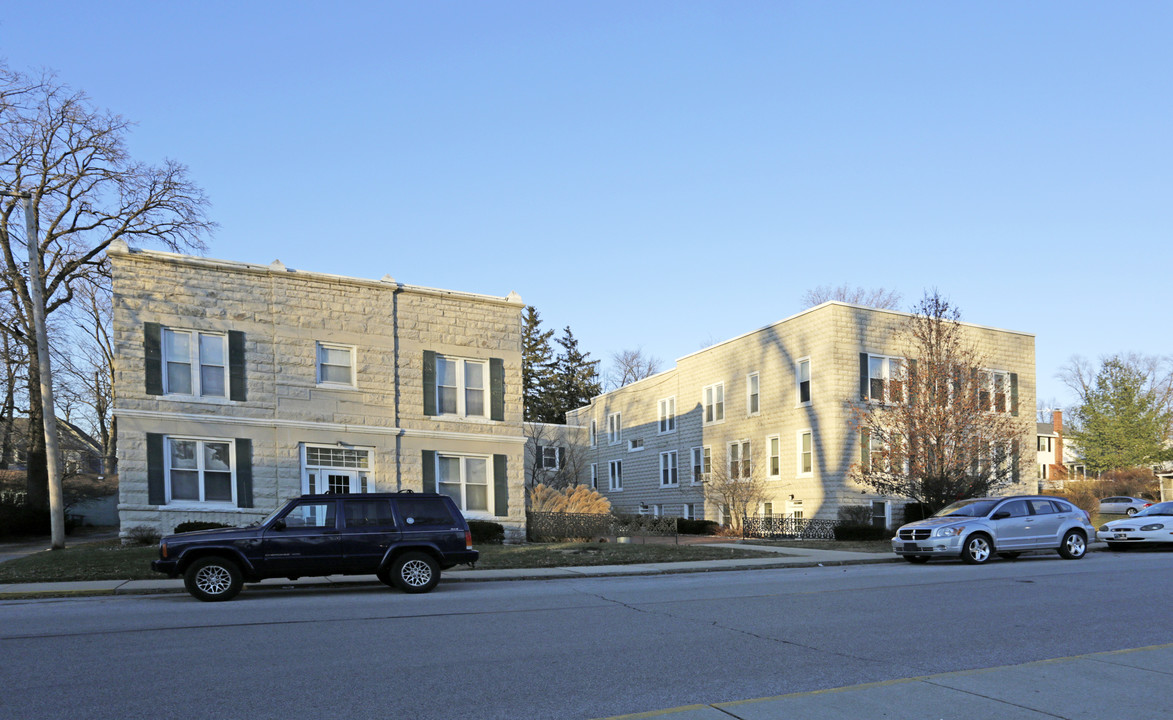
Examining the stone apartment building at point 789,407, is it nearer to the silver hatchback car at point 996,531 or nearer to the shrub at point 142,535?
the silver hatchback car at point 996,531

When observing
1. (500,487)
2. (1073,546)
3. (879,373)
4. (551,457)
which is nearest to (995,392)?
(879,373)

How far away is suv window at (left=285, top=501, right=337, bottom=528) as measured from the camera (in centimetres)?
1444

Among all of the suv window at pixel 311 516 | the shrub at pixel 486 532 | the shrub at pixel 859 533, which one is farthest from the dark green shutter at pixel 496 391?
the suv window at pixel 311 516

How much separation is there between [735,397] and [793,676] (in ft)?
104

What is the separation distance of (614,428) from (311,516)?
120 feet

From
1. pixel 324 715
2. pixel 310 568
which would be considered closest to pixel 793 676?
pixel 324 715

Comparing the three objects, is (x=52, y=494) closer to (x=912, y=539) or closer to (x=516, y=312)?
(x=516, y=312)

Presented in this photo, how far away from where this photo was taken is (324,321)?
25.8m

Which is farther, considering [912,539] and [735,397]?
[735,397]

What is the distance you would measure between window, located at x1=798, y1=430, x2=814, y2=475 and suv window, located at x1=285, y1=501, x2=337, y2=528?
22.8 meters

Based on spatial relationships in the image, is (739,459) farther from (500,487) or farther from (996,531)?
(996,531)

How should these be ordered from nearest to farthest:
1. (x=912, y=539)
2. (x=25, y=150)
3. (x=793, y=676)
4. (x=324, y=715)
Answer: (x=324, y=715), (x=793, y=676), (x=912, y=539), (x=25, y=150)

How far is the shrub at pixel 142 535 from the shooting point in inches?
904

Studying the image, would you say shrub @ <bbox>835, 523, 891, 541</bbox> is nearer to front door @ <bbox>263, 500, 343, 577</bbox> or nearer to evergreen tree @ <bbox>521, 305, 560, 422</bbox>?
front door @ <bbox>263, 500, 343, 577</bbox>
